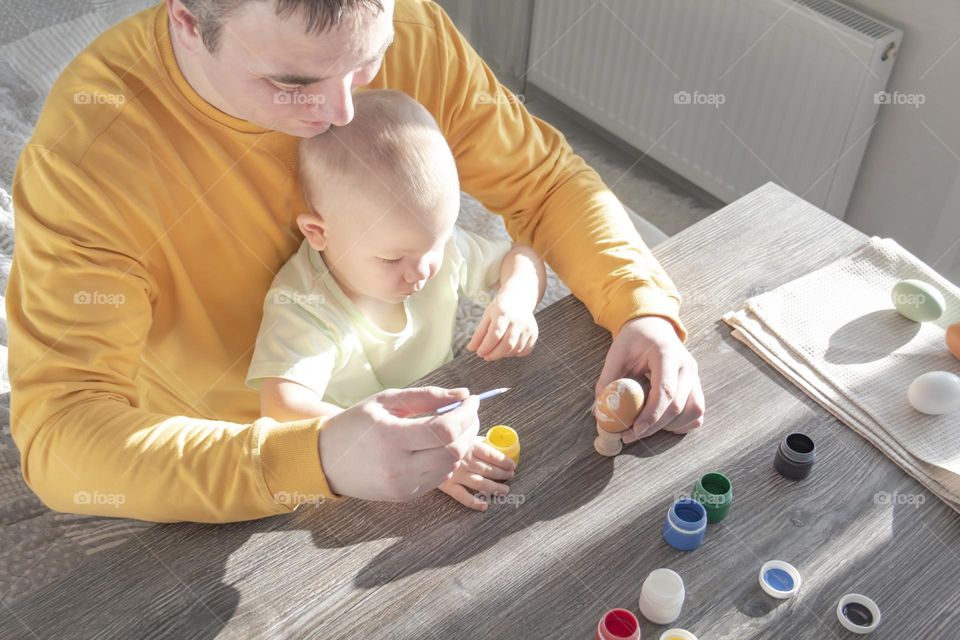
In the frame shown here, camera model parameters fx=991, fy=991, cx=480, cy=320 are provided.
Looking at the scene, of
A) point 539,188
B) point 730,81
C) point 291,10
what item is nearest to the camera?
point 291,10

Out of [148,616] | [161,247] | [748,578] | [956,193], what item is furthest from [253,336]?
[956,193]

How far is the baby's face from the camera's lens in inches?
47.6

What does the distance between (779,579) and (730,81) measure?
185 cm

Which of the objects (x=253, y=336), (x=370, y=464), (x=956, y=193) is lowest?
(x=956, y=193)

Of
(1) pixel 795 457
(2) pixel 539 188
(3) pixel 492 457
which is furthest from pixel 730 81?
(3) pixel 492 457

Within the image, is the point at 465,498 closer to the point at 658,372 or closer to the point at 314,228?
the point at 658,372

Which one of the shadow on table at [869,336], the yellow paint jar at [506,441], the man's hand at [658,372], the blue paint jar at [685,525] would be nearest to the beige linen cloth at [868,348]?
the shadow on table at [869,336]

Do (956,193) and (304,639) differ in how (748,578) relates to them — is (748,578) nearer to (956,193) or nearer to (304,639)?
(304,639)

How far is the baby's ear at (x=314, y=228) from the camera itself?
1.24 meters

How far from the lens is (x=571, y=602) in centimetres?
100

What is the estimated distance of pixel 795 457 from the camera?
44.1 inches

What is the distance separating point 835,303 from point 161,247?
880 millimetres

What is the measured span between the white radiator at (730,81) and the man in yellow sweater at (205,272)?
4.10 feet

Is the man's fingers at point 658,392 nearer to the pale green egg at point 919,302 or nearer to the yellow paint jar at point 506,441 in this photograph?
the yellow paint jar at point 506,441
